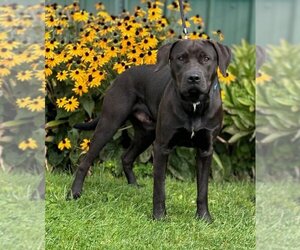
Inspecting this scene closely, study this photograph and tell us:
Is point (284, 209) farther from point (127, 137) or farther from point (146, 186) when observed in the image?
point (127, 137)

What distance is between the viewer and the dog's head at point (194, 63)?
4.31m

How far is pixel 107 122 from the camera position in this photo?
5312 mm

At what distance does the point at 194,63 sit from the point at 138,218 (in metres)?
1.15

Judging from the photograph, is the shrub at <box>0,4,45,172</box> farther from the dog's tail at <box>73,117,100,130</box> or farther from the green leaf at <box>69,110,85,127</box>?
the green leaf at <box>69,110,85,127</box>

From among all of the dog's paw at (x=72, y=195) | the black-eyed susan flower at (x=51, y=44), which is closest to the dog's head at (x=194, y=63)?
the dog's paw at (x=72, y=195)

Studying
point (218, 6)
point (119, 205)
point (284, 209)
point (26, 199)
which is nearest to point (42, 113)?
point (26, 199)

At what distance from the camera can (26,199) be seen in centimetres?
369

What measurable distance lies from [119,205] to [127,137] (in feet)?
4.20

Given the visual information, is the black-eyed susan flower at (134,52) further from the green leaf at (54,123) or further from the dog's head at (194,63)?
the dog's head at (194,63)

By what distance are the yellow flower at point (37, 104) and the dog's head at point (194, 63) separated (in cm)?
116

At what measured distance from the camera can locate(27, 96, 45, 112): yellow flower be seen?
3.37m

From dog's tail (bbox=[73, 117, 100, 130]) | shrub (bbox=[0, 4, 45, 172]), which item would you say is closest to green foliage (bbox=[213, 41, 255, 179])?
dog's tail (bbox=[73, 117, 100, 130])

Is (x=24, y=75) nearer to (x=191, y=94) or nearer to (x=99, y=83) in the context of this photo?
(x=191, y=94)

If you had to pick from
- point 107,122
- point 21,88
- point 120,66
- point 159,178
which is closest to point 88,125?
point 107,122
